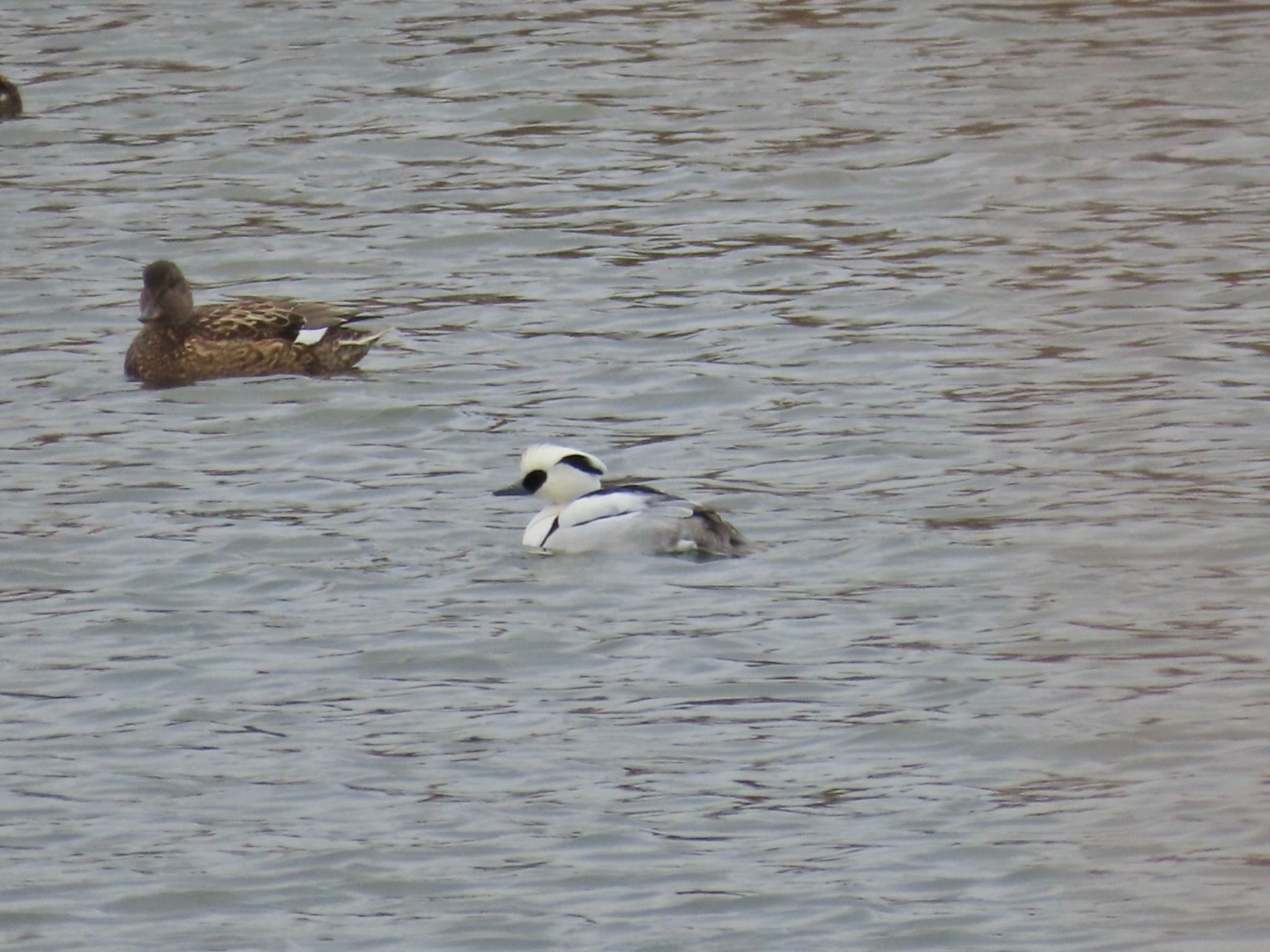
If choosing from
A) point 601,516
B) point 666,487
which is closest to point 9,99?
point 666,487

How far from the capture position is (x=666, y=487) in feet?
36.3

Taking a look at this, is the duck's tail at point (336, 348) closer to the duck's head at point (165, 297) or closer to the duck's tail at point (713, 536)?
the duck's head at point (165, 297)

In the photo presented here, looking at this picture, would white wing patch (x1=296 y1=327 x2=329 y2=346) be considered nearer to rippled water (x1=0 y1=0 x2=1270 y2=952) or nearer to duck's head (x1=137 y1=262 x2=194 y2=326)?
rippled water (x1=0 y1=0 x2=1270 y2=952)

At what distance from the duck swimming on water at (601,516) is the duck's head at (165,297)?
3.17 metres

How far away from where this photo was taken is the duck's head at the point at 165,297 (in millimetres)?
13375

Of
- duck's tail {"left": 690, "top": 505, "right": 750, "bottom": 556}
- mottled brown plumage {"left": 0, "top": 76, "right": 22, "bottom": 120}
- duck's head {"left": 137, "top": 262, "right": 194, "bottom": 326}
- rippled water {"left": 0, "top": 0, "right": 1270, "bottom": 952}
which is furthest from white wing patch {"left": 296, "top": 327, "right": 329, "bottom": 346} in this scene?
mottled brown plumage {"left": 0, "top": 76, "right": 22, "bottom": 120}

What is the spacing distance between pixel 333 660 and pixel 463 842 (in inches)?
Answer: 67.7

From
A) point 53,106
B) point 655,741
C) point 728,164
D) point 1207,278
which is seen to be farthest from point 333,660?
point 53,106

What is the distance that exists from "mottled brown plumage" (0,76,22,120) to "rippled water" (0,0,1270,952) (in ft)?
0.73

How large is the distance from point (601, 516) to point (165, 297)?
152 inches

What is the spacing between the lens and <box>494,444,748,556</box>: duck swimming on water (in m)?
10.1

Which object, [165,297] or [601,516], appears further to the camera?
[165,297]

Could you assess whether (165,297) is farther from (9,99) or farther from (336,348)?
(9,99)

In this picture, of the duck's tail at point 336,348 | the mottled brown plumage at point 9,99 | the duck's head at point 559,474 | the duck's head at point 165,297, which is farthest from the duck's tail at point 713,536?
the mottled brown plumage at point 9,99
